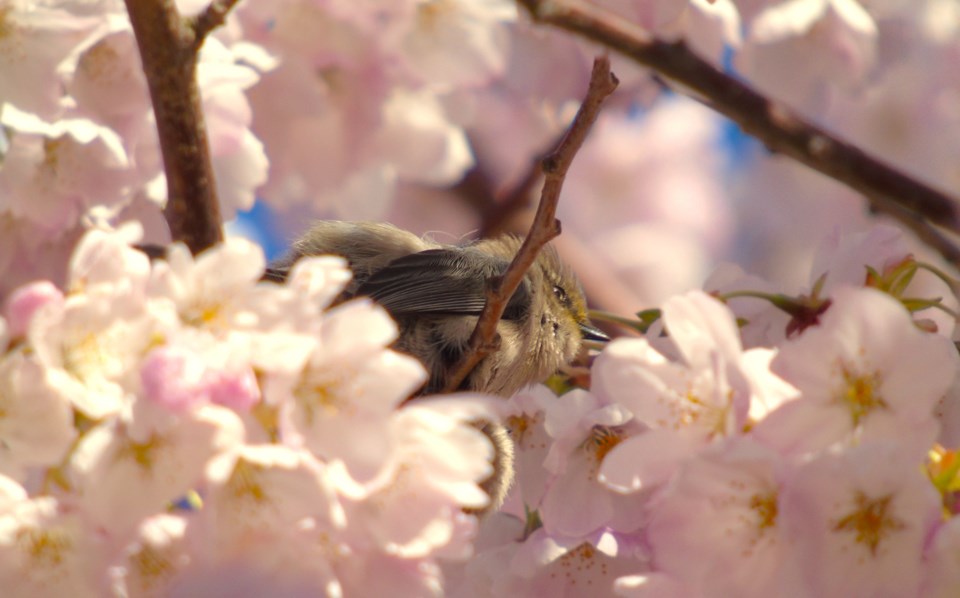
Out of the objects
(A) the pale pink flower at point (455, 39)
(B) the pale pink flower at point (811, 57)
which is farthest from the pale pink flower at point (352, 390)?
(A) the pale pink flower at point (455, 39)

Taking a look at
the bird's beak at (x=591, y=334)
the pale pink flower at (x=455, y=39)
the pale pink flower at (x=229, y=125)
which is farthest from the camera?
the bird's beak at (x=591, y=334)

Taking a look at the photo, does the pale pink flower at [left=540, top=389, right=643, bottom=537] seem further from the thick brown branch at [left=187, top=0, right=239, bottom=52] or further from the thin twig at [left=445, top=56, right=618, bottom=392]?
the thick brown branch at [left=187, top=0, right=239, bottom=52]

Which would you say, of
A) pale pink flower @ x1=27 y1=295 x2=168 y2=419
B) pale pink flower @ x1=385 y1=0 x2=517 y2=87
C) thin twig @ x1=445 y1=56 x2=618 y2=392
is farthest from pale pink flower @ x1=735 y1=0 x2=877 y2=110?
pale pink flower @ x1=27 y1=295 x2=168 y2=419

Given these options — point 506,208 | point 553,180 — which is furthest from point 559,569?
point 506,208

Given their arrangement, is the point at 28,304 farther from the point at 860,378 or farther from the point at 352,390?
the point at 860,378

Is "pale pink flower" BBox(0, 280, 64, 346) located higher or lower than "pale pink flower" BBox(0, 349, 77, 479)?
higher

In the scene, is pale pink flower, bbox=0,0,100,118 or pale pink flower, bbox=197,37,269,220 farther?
pale pink flower, bbox=197,37,269,220

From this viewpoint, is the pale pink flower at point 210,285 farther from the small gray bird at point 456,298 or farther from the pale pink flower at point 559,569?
the small gray bird at point 456,298

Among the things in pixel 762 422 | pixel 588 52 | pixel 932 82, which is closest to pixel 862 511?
pixel 762 422
